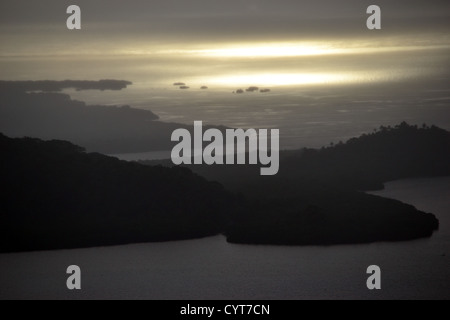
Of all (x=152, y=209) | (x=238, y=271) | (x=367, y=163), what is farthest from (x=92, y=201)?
(x=367, y=163)

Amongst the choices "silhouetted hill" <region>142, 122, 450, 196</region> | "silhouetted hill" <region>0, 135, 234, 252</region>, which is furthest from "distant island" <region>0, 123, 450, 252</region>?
"silhouetted hill" <region>142, 122, 450, 196</region>

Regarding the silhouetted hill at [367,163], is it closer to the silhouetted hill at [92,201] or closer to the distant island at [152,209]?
the distant island at [152,209]

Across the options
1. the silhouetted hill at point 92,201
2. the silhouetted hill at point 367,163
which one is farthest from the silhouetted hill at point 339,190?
the silhouetted hill at point 92,201

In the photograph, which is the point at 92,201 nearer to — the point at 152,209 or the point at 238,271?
the point at 152,209

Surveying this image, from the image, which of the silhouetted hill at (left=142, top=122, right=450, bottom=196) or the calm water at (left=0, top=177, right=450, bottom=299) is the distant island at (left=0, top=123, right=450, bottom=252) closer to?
the calm water at (left=0, top=177, right=450, bottom=299)

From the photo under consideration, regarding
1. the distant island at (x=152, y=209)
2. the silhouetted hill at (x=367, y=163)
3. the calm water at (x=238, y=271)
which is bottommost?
the calm water at (x=238, y=271)
